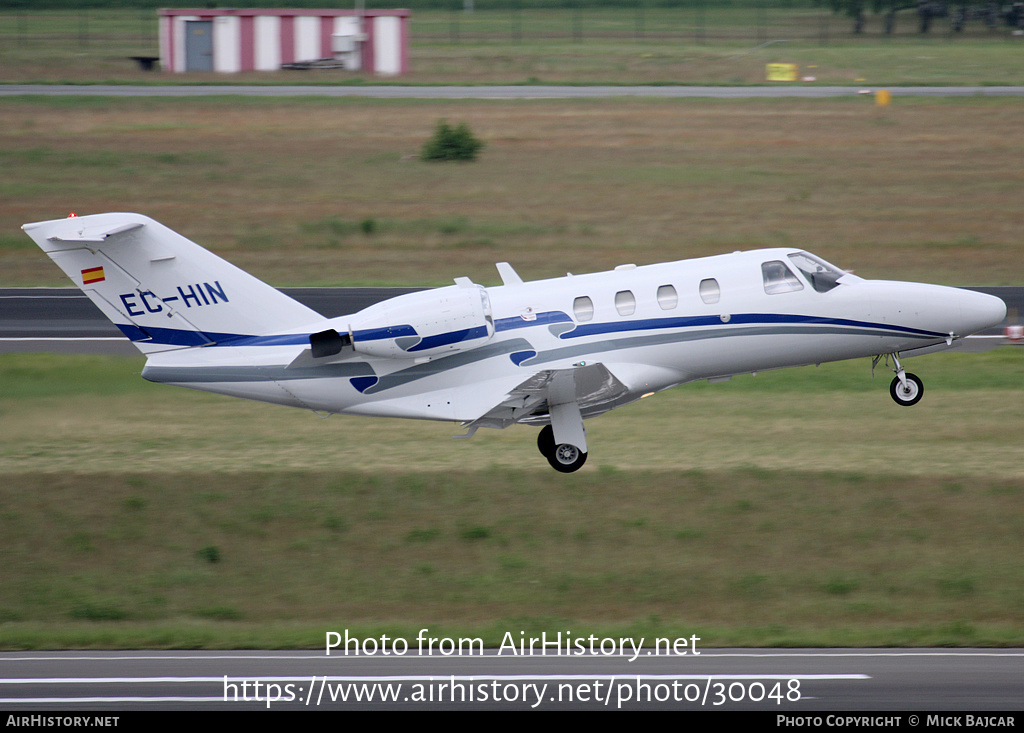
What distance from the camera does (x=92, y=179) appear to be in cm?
4766

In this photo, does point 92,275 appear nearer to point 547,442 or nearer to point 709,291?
point 547,442

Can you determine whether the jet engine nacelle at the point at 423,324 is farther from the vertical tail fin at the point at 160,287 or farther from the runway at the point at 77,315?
the runway at the point at 77,315

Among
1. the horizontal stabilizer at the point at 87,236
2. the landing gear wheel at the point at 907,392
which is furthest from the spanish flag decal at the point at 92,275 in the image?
the landing gear wheel at the point at 907,392

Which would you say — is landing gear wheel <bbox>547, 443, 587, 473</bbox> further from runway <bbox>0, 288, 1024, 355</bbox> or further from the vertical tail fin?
runway <bbox>0, 288, 1024, 355</bbox>

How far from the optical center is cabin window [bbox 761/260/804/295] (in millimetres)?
19812

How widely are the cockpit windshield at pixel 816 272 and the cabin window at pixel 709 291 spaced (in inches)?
61.4

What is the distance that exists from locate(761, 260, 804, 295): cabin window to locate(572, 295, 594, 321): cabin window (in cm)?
308

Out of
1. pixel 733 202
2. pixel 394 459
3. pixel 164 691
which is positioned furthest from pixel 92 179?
pixel 164 691

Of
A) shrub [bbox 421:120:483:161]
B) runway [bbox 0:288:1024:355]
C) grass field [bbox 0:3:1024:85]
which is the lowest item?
runway [bbox 0:288:1024:355]

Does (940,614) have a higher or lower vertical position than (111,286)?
lower

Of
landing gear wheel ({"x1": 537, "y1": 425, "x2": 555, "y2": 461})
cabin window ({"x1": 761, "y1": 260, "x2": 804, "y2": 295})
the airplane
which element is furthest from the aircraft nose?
landing gear wheel ({"x1": 537, "y1": 425, "x2": 555, "y2": 461})

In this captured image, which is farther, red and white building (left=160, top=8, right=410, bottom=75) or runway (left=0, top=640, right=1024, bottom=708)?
red and white building (left=160, top=8, right=410, bottom=75)

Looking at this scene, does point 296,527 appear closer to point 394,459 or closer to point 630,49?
point 394,459
